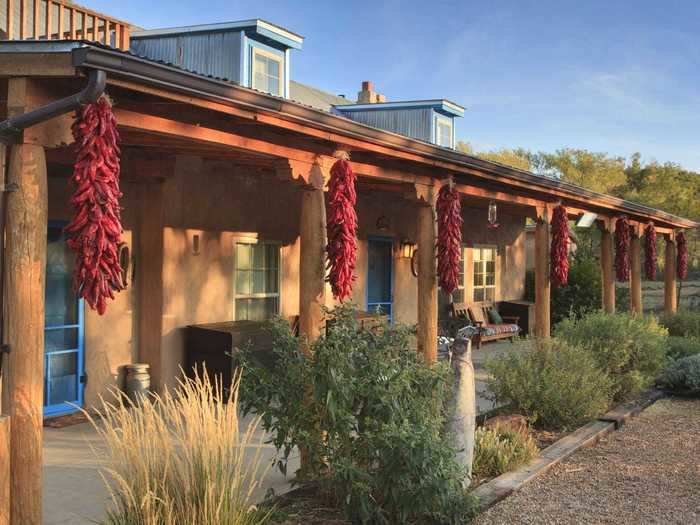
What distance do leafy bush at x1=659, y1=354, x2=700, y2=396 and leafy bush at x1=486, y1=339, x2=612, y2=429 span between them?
202cm

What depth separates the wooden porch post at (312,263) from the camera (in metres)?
6.03

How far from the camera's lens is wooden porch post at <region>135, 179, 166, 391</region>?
7.65m

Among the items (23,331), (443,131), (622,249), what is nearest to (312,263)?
(23,331)

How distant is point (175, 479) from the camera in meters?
3.80

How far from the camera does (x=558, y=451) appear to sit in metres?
6.26

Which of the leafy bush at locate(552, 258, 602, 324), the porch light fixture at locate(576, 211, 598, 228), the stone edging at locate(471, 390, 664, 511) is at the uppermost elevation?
the porch light fixture at locate(576, 211, 598, 228)

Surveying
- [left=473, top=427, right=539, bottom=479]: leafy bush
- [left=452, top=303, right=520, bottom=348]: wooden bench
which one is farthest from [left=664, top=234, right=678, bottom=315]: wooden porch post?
[left=473, top=427, right=539, bottom=479]: leafy bush

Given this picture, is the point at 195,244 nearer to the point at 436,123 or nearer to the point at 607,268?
the point at 607,268

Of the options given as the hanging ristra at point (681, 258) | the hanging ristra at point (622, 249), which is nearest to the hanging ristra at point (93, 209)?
the hanging ristra at point (622, 249)

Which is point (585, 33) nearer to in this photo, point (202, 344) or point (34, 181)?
point (202, 344)

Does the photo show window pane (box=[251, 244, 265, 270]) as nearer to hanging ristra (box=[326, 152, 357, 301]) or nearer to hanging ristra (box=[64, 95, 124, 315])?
hanging ristra (box=[326, 152, 357, 301])

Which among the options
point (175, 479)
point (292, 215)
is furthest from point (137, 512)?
point (292, 215)

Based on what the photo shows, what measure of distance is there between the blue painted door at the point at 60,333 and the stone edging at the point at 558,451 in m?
4.22

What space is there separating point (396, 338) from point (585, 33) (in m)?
16.3
